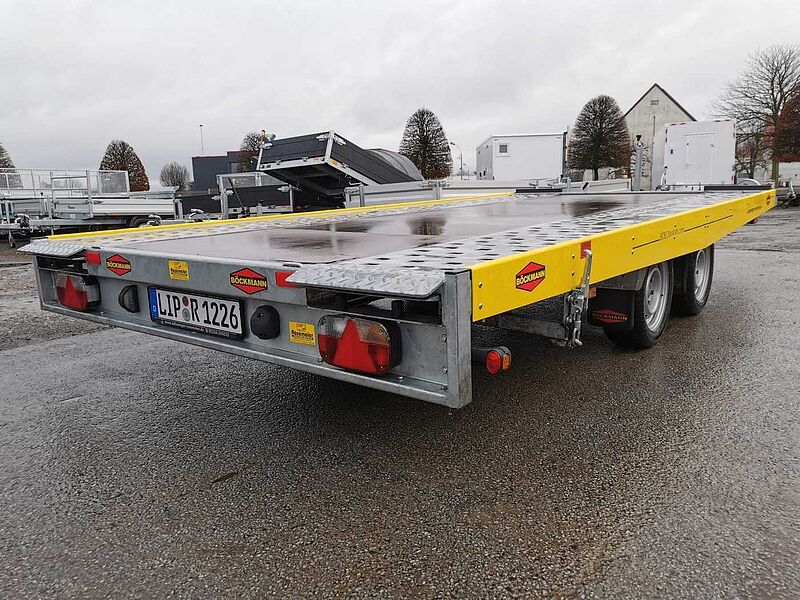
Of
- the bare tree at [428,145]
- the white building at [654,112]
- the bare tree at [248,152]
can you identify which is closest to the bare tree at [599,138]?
the bare tree at [428,145]

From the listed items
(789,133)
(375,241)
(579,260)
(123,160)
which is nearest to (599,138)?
(789,133)

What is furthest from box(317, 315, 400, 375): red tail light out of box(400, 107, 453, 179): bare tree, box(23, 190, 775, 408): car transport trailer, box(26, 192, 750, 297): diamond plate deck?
box(400, 107, 453, 179): bare tree

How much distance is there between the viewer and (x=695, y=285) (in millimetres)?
5781

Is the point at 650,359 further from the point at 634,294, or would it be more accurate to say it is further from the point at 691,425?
the point at 691,425

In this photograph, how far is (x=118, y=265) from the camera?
341 cm

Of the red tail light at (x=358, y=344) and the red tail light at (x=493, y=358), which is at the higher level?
the red tail light at (x=358, y=344)

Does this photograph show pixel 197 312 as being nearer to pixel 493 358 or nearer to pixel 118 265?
pixel 118 265

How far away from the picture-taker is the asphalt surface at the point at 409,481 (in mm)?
2277

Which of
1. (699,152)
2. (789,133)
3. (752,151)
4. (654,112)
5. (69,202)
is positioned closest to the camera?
(699,152)

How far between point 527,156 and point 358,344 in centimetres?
1859

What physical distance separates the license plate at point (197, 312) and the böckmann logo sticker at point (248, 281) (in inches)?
6.1

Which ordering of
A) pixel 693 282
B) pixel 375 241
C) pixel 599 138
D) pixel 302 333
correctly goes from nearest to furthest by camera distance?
pixel 302 333 < pixel 375 241 < pixel 693 282 < pixel 599 138

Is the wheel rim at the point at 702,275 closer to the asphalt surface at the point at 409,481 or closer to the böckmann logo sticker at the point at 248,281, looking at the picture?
the asphalt surface at the point at 409,481

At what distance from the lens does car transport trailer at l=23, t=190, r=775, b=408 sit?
2.32m
